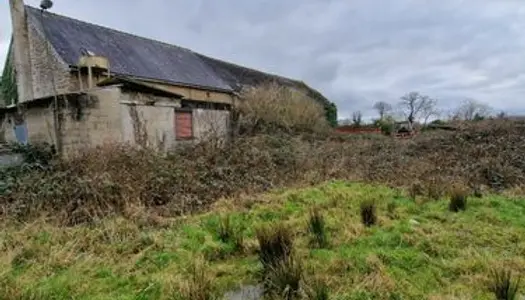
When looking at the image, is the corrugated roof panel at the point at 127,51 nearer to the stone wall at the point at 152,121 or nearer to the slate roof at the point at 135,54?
the slate roof at the point at 135,54

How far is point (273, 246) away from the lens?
15.0 feet

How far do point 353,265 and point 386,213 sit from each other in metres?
2.47

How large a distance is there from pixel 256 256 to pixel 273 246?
0.54 m

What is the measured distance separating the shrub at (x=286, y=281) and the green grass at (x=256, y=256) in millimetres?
198

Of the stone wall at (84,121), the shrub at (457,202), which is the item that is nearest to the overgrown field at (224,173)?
the shrub at (457,202)

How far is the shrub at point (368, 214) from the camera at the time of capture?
6223mm

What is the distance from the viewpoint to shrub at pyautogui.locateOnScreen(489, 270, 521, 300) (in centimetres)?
368

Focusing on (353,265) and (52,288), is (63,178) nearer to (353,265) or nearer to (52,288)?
(52,288)

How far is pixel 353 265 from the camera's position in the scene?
4.53 meters

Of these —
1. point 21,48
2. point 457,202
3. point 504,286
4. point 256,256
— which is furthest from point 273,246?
point 21,48

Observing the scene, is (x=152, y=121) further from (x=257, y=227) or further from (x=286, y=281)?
(x=286, y=281)

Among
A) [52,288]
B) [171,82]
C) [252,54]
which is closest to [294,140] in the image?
[171,82]

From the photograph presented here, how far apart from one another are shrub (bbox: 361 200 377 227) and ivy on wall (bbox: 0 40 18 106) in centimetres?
1869

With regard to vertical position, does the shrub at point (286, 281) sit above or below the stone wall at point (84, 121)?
below
